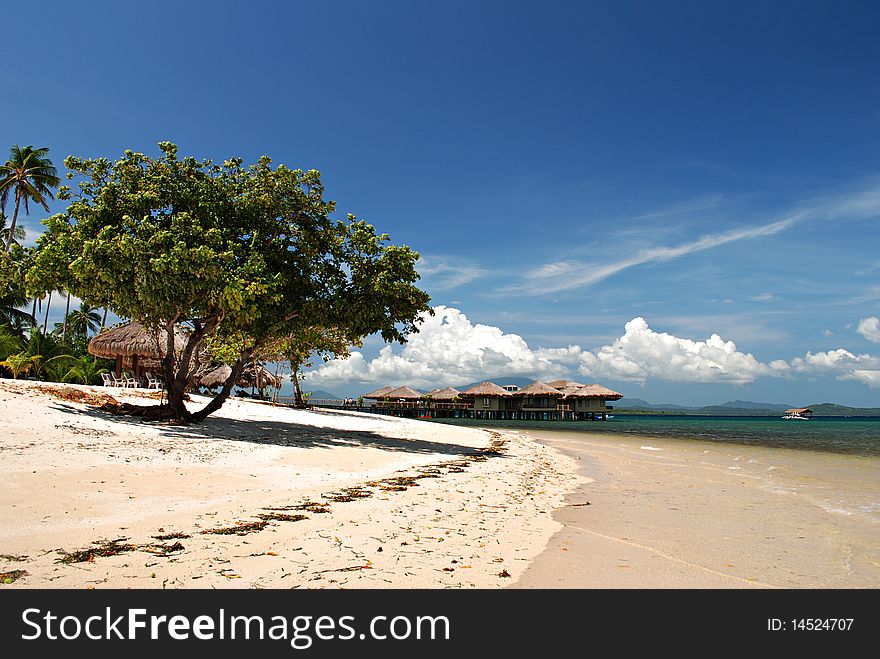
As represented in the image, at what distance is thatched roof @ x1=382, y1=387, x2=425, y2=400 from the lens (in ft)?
279

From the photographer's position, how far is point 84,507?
21.0 ft

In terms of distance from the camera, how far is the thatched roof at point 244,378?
144ft

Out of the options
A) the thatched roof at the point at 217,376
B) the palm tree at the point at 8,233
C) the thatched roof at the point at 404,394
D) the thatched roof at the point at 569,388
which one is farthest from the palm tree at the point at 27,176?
the thatched roof at the point at 569,388

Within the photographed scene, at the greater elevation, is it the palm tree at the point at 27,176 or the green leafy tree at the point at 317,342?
the palm tree at the point at 27,176

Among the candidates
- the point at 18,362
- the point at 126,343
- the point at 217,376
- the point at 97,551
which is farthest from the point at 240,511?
the point at 217,376

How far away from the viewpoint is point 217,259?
15203 mm

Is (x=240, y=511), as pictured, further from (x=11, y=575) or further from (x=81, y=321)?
(x=81, y=321)

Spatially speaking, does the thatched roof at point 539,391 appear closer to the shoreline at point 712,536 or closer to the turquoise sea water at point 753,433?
the turquoise sea water at point 753,433

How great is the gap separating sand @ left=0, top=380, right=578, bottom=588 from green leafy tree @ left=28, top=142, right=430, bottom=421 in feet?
12.1

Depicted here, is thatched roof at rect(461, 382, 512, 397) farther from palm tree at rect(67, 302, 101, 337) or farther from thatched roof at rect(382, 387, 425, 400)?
palm tree at rect(67, 302, 101, 337)

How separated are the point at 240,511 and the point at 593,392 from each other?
82.5 m

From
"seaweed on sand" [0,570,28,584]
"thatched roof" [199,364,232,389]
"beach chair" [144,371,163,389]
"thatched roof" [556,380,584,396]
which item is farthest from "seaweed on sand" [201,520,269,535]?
"thatched roof" [556,380,584,396]

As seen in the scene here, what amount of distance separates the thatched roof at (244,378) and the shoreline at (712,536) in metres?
35.4
